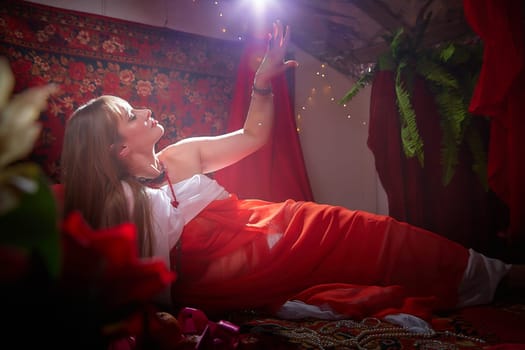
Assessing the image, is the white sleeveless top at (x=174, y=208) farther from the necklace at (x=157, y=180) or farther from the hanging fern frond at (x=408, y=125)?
the hanging fern frond at (x=408, y=125)

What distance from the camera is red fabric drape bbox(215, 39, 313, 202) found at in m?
2.23

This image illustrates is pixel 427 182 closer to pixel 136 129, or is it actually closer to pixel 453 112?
pixel 453 112

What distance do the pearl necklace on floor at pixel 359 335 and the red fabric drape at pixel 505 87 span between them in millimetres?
639

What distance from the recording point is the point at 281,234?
1346 millimetres

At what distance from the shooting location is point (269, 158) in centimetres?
227

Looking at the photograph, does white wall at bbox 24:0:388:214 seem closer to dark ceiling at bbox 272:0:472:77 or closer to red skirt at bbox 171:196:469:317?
dark ceiling at bbox 272:0:472:77

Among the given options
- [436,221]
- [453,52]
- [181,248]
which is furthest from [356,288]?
[453,52]

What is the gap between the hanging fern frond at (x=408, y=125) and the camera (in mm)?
1669

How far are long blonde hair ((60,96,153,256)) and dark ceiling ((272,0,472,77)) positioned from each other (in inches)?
51.7

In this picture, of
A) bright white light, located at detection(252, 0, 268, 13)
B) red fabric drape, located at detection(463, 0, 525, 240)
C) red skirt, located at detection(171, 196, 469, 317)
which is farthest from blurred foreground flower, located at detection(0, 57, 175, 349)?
bright white light, located at detection(252, 0, 268, 13)

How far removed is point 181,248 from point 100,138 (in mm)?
401

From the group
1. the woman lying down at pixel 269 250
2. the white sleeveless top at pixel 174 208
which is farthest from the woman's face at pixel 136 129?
the white sleeveless top at pixel 174 208

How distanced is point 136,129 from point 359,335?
89cm

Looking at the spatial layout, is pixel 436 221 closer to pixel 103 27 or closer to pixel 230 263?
pixel 230 263
